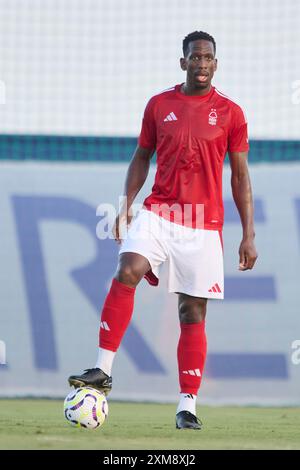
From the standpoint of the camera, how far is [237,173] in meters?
7.34

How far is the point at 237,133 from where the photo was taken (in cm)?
720

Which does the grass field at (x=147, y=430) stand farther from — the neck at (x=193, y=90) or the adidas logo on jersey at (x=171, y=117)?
the neck at (x=193, y=90)

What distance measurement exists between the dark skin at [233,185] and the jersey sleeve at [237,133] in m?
0.04

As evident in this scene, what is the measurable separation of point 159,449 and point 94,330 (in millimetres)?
5357

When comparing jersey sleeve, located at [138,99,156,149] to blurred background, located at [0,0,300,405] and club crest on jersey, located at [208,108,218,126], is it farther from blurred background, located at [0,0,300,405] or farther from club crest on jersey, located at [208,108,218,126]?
blurred background, located at [0,0,300,405]

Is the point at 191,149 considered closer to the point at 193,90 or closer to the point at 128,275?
the point at 193,90

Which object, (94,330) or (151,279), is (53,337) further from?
(151,279)

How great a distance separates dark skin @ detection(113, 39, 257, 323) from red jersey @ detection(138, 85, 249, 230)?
0.13 meters

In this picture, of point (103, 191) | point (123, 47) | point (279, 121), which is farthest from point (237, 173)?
point (123, 47)

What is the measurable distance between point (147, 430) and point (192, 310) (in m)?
0.74

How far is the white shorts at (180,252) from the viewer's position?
22.7 ft

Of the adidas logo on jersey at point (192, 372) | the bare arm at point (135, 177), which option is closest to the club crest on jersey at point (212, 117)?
the bare arm at point (135, 177)

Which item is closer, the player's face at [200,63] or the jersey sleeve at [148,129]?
the player's face at [200,63]

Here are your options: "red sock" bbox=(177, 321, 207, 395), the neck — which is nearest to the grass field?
"red sock" bbox=(177, 321, 207, 395)
